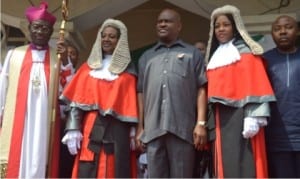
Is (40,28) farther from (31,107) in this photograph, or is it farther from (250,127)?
(250,127)

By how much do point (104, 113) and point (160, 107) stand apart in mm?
477

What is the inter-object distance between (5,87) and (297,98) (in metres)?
2.38

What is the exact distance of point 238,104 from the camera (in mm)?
4051

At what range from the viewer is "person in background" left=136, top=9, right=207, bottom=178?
403cm

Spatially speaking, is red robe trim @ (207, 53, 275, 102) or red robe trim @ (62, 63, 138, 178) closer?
red robe trim @ (207, 53, 275, 102)

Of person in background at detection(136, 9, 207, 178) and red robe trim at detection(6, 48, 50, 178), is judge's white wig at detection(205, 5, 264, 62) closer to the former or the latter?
person in background at detection(136, 9, 207, 178)

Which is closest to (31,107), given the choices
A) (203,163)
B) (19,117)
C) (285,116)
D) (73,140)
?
(19,117)

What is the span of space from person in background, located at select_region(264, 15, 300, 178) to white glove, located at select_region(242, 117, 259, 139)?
248 millimetres

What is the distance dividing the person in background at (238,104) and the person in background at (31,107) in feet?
4.40

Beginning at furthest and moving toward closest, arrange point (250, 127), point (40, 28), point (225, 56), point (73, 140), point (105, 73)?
point (40, 28) < point (105, 73) < point (73, 140) < point (225, 56) < point (250, 127)

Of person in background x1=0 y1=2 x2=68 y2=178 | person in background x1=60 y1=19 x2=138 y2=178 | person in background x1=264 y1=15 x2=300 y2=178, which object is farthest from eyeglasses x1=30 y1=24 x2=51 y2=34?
person in background x1=264 y1=15 x2=300 y2=178

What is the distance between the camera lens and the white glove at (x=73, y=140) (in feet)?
14.1

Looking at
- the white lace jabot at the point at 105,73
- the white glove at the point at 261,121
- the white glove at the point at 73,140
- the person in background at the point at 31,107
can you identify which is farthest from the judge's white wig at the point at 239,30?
the person in background at the point at 31,107

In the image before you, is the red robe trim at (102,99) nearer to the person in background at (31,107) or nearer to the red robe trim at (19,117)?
the person in background at (31,107)
